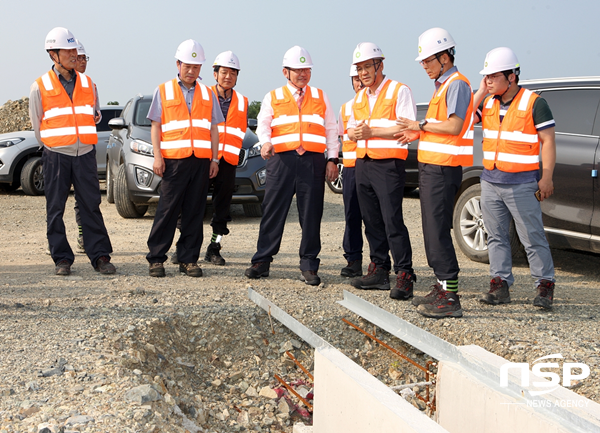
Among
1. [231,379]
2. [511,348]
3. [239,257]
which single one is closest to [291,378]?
[231,379]

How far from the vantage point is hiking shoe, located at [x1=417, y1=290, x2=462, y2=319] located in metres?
4.78

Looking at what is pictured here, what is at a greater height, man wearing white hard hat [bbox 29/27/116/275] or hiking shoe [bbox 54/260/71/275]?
man wearing white hard hat [bbox 29/27/116/275]

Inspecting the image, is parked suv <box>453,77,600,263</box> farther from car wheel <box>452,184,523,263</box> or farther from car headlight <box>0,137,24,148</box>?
car headlight <box>0,137,24,148</box>

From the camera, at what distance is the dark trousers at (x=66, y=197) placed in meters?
6.04

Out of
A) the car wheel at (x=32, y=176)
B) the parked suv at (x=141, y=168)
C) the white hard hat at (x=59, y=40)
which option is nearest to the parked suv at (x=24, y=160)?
the car wheel at (x=32, y=176)

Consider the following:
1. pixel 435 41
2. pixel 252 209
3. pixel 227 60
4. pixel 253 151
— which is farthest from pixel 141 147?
pixel 435 41

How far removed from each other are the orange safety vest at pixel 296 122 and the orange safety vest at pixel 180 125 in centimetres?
72

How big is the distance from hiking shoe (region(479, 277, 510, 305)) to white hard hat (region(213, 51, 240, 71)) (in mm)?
3647

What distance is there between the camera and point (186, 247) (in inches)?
247

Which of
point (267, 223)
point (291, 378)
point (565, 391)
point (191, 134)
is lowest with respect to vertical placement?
point (291, 378)

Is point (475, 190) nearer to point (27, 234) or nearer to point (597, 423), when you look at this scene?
point (597, 423)

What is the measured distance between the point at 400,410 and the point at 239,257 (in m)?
4.60

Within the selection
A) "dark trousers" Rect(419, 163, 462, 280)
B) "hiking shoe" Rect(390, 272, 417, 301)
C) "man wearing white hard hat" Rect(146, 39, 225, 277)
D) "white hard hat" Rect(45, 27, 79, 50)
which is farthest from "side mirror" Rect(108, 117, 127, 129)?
"dark trousers" Rect(419, 163, 462, 280)

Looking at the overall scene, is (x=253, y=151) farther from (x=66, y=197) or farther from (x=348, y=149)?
(x=66, y=197)
